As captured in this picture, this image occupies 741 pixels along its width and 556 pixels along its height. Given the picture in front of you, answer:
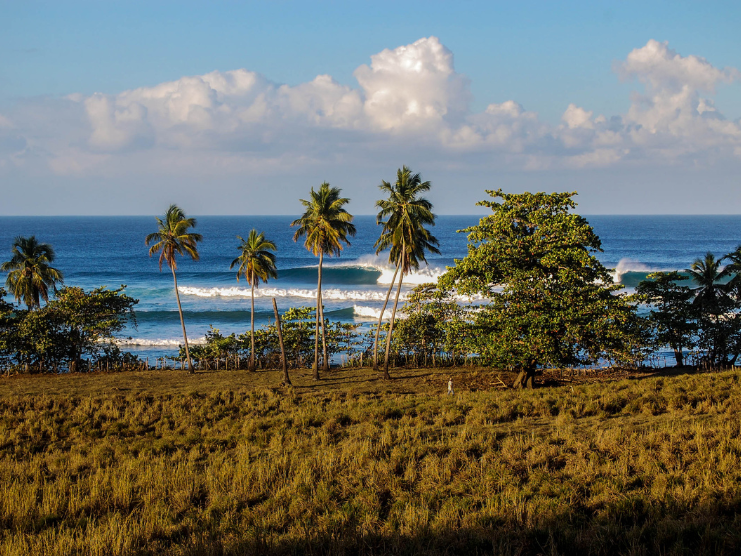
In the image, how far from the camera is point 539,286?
788 inches

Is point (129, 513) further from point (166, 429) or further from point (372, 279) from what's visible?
point (372, 279)

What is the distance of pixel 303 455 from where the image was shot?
37.6 ft

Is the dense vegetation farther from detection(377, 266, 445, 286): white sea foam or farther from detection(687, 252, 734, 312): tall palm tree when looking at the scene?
detection(377, 266, 445, 286): white sea foam

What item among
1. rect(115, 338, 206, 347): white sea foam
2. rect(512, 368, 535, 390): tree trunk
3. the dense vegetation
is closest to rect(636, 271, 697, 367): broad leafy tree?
the dense vegetation

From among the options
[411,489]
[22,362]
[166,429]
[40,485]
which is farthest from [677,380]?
[22,362]

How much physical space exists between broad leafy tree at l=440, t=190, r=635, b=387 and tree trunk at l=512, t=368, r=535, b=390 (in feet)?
3.19

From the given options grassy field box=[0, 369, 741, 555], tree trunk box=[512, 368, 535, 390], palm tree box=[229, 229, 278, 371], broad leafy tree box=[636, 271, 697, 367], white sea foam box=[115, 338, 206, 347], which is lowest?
white sea foam box=[115, 338, 206, 347]

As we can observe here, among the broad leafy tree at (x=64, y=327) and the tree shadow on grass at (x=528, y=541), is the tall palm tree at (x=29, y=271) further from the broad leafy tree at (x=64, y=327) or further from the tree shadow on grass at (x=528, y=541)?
the tree shadow on grass at (x=528, y=541)

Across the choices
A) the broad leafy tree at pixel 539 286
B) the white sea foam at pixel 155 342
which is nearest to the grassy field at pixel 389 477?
the broad leafy tree at pixel 539 286

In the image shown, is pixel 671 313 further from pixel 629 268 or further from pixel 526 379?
pixel 629 268

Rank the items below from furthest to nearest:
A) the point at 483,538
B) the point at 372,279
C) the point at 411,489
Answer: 1. the point at 372,279
2. the point at 411,489
3. the point at 483,538

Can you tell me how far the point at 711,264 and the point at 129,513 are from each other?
31.3 m

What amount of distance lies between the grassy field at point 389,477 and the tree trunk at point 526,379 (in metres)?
4.31

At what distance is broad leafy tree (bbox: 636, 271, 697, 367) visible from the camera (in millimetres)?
26766
